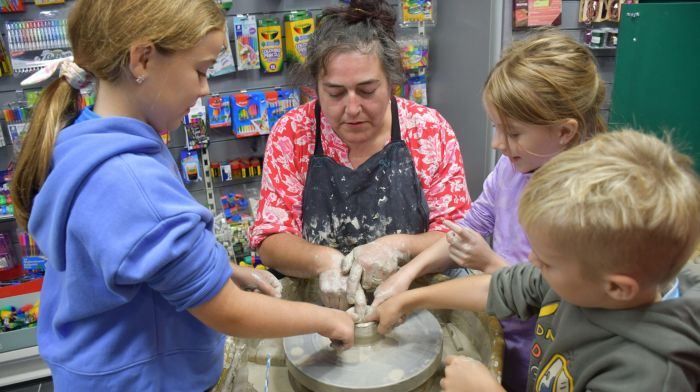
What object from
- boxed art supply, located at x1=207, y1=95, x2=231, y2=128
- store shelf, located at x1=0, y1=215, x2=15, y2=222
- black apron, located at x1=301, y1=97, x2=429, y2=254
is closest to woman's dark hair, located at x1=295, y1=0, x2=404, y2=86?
black apron, located at x1=301, y1=97, x2=429, y2=254

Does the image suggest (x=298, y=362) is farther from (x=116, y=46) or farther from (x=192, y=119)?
(x=192, y=119)

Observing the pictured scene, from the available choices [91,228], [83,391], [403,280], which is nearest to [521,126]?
[403,280]

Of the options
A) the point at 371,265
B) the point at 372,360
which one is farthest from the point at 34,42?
the point at 372,360

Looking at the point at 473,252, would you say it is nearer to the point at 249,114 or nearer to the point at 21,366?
the point at 249,114

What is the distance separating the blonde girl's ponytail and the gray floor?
2.16 metres

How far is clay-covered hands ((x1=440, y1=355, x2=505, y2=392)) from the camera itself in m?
0.95

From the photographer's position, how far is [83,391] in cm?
98

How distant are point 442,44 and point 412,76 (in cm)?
25

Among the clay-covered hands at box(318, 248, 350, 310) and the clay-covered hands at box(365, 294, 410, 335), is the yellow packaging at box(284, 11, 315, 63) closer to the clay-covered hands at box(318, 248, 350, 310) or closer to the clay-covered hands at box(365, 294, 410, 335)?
the clay-covered hands at box(318, 248, 350, 310)

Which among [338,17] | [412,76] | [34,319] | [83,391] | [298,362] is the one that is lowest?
[34,319]

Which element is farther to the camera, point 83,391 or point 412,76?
point 412,76

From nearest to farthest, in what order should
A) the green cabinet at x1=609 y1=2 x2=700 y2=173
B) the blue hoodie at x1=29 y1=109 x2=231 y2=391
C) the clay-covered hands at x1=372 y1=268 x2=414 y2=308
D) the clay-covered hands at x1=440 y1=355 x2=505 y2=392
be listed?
the blue hoodie at x1=29 y1=109 x2=231 y2=391
the clay-covered hands at x1=440 y1=355 x2=505 y2=392
the clay-covered hands at x1=372 y1=268 x2=414 y2=308
the green cabinet at x1=609 y1=2 x2=700 y2=173

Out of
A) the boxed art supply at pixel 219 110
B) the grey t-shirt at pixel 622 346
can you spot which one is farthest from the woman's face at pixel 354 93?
the boxed art supply at pixel 219 110

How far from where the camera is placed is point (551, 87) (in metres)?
1.16
